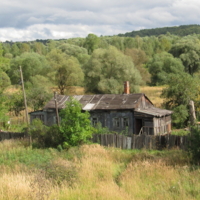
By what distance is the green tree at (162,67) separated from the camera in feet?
205

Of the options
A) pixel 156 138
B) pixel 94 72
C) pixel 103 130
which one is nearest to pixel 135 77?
pixel 94 72

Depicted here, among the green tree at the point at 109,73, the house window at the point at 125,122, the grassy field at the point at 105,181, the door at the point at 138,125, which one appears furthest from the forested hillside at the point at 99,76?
the grassy field at the point at 105,181

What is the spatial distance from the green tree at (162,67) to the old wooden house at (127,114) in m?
36.2

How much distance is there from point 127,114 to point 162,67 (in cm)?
4423

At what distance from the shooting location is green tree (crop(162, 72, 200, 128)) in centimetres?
2992

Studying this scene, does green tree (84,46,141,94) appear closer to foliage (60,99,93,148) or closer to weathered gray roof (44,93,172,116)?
weathered gray roof (44,93,172,116)

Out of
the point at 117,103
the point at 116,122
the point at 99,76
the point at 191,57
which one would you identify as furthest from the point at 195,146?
the point at 191,57

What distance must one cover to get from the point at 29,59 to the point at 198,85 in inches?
1336

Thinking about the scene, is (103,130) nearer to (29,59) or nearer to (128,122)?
(128,122)

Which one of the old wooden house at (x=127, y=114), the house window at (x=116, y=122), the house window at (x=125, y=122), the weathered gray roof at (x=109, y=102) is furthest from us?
the house window at (x=116, y=122)

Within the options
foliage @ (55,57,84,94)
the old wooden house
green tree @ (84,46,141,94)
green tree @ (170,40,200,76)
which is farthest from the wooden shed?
green tree @ (170,40,200,76)

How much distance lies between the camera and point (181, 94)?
3130cm

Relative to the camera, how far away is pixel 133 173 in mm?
11797

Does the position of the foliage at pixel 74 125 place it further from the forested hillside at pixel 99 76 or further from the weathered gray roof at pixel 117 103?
the forested hillside at pixel 99 76
